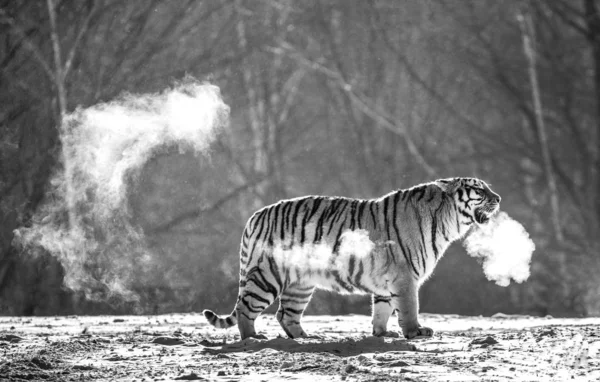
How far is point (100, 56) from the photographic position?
20.6 m

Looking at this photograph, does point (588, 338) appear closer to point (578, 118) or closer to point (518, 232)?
point (518, 232)

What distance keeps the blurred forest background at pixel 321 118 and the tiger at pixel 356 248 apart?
30.8 feet

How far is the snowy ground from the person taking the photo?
6.56 meters

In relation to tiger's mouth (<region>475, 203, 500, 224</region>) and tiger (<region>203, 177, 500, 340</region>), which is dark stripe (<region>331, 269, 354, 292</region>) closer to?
tiger (<region>203, 177, 500, 340</region>)

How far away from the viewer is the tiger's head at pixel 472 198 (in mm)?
8969

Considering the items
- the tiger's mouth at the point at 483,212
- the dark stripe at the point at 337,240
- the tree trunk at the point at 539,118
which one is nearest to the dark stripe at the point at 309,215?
the dark stripe at the point at 337,240

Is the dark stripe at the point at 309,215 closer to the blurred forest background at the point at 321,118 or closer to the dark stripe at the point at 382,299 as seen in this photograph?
the dark stripe at the point at 382,299

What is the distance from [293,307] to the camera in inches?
355

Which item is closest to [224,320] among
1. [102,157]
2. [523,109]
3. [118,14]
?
[102,157]

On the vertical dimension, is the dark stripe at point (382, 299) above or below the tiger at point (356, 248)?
below

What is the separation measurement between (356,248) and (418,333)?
0.87 metres

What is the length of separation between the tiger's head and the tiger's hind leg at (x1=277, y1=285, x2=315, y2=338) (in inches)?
58.4

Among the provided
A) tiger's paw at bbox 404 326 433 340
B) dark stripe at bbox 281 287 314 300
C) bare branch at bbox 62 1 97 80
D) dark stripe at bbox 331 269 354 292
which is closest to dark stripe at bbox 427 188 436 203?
dark stripe at bbox 331 269 354 292

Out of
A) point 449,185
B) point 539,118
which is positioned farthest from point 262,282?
point 539,118
